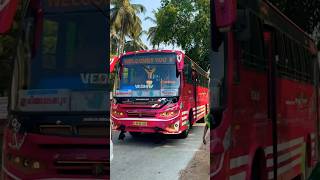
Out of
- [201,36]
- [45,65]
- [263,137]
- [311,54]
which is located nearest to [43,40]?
[45,65]

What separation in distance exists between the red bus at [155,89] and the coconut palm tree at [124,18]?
421 millimetres

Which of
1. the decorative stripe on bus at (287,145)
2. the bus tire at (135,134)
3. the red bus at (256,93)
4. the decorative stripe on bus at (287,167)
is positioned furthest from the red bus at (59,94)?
the decorative stripe on bus at (287,167)

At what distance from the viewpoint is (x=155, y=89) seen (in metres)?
8.52

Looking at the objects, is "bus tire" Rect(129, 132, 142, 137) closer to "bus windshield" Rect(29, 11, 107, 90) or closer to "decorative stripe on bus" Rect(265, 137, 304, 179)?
"decorative stripe on bus" Rect(265, 137, 304, 179)

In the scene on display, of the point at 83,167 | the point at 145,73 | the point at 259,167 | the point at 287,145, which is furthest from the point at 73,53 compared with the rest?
the point at 287,145

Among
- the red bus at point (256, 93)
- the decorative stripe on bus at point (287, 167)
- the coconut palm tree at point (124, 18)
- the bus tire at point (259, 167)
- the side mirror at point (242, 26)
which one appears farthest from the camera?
the decorative stripe on bus at point (287, 167)

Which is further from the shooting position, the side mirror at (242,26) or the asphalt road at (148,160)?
the side mirror at (242,26)

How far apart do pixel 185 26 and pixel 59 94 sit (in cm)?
167

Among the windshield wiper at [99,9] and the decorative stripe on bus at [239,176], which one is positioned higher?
the windshield wiper at [99,9]

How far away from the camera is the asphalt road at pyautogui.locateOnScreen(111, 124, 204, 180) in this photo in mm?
5250

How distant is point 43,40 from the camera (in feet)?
16.1

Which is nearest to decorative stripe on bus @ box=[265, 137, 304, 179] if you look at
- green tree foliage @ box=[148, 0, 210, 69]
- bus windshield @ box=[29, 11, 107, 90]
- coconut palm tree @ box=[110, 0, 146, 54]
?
green tree foliage @ box=[148, 0, 210, 69]

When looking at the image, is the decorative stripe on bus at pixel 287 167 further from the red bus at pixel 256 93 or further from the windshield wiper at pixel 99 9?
the windshield wiper at pixel 99 9

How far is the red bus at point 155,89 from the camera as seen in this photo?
6.73 meters
